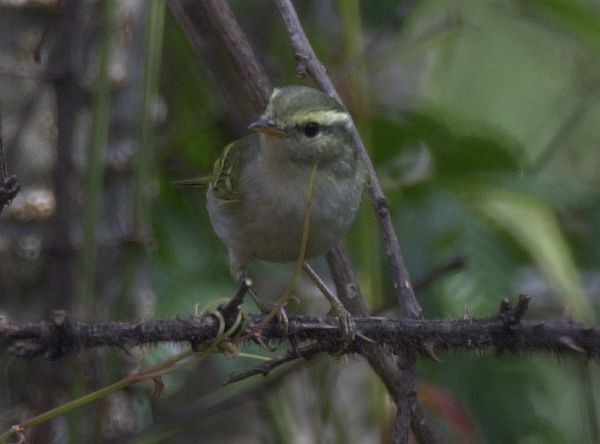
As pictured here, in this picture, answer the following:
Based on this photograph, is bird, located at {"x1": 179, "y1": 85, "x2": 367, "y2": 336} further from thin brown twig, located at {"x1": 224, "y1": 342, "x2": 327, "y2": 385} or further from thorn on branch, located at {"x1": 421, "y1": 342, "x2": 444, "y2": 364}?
thorn on branch, located at {"x1": 421, "y1": 342, "x2": 444, "y2": 364}

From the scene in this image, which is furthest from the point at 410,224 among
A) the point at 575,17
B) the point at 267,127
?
the point at 575,17

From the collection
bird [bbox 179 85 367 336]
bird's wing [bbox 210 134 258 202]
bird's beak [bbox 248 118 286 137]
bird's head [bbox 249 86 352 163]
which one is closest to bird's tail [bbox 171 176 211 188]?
bird's wing [bbox 210 134 258 202]

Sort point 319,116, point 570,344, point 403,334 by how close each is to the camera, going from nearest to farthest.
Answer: point 570,344 → point 403,334 → point 319,116

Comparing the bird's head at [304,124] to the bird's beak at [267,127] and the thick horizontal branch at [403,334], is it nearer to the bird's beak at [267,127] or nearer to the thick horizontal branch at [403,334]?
the bird's beak at [267,127]

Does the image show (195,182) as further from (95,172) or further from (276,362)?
(276,362)

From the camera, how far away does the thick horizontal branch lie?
150 cm

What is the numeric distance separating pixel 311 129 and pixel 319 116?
0.07m

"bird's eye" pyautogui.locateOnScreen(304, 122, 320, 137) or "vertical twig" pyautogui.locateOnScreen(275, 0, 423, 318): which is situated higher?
"vertical twig" pyautogui.locateOnScreen(275, 0, 423, 318)

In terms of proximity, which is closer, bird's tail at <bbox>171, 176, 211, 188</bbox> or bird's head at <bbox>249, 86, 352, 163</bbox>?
bird's head at <bbox>249, 86, 352, 163</bbox>

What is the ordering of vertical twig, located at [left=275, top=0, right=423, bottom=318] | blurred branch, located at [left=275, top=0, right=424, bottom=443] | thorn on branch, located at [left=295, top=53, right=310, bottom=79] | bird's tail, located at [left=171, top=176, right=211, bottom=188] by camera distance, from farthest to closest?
1. bird's tail, located at [left=171, top=176, right=211, bottom=188]
2. thorn on branch, located at [left=295, top=53, right=310, bottom=79]
3. vertical twig, located at [left=275, top=0, right=423, bottom=318]
4. blurred branch, located at [left=275, top=0, right=424, bottom=443]

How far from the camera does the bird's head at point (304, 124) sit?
102 inches

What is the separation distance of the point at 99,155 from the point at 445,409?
1.14 metres

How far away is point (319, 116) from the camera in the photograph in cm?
263

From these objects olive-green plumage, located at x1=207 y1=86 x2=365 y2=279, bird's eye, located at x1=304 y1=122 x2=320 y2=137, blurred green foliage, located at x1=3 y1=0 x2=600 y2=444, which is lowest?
blurred green foliage, located at x1=3 y1=0 x2=600 y2=444
